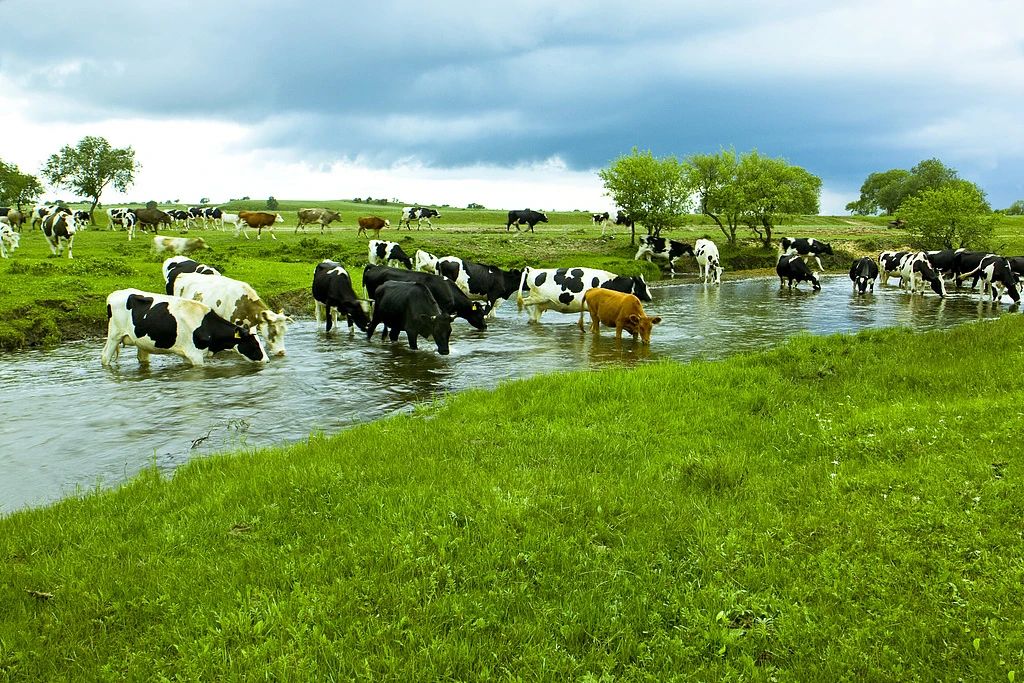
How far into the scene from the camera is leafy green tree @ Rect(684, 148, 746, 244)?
5516 centimetres

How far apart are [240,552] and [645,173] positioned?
1997 inches

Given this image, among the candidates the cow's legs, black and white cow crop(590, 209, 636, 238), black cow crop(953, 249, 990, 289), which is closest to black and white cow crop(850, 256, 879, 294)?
black cow crop(953, 249, 990, 289)

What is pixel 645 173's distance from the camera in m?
52.2

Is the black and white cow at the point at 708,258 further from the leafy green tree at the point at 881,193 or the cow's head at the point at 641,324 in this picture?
the leafy green tree at the point at 881,193

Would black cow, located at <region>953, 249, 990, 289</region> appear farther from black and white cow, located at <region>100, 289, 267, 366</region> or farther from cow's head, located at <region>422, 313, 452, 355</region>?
black and white cow, located at <region>100, 289, 267, 366</region>

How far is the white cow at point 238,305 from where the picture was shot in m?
17.4

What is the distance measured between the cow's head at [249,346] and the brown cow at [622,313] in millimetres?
9485

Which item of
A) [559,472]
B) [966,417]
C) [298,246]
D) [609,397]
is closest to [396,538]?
[559,472]

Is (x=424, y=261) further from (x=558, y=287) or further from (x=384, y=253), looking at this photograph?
(x=558, y=287)

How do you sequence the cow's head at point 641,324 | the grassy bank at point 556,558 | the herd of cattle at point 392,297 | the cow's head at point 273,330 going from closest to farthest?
the grassy bank at point 556,558 < the herd of cattle at point 392,297 < the cow's head at point 273,330 < the cow's head at point 641,324

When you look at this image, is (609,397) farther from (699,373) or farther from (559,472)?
(559,472)

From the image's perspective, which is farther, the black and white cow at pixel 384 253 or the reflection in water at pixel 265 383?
the black and white cow at pixel 384 253

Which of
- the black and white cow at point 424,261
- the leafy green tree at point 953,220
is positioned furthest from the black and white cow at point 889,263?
the black and white cow at point 424,261

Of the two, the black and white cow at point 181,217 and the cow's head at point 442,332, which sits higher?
the black and white cow at point 181,217
